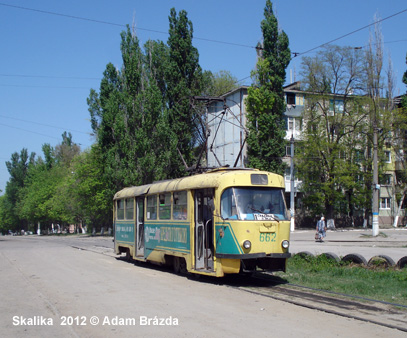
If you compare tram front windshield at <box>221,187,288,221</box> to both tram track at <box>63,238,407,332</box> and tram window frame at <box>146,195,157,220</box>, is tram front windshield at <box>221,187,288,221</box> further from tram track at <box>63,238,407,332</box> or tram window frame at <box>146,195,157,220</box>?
tram window frame at <box>146,195,157,220</box>

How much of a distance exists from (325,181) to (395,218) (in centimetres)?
1025

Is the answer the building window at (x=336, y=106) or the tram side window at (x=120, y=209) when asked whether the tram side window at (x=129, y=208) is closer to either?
the tram side window at (x=120, y=209)

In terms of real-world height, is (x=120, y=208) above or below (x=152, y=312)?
above

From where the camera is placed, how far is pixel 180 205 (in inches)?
553

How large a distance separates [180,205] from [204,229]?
1.53m

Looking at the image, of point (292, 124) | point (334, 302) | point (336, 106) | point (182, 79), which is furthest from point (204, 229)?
point (336, 106)

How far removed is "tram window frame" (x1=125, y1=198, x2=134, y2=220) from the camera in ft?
61.8

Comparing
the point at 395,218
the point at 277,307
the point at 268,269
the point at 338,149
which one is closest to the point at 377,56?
the point at 338,149

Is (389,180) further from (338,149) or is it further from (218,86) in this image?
(218,86)

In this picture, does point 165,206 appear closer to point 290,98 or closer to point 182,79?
point 182,79

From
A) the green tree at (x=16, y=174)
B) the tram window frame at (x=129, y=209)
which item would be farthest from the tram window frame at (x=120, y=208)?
the green tree at (x=16, y=174)

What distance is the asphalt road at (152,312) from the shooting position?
709 cm

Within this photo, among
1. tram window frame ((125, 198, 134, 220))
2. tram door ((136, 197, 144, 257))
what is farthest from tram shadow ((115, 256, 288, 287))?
tram window frame ((125, 198, 134, 220))

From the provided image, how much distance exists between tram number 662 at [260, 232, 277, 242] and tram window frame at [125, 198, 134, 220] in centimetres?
832
